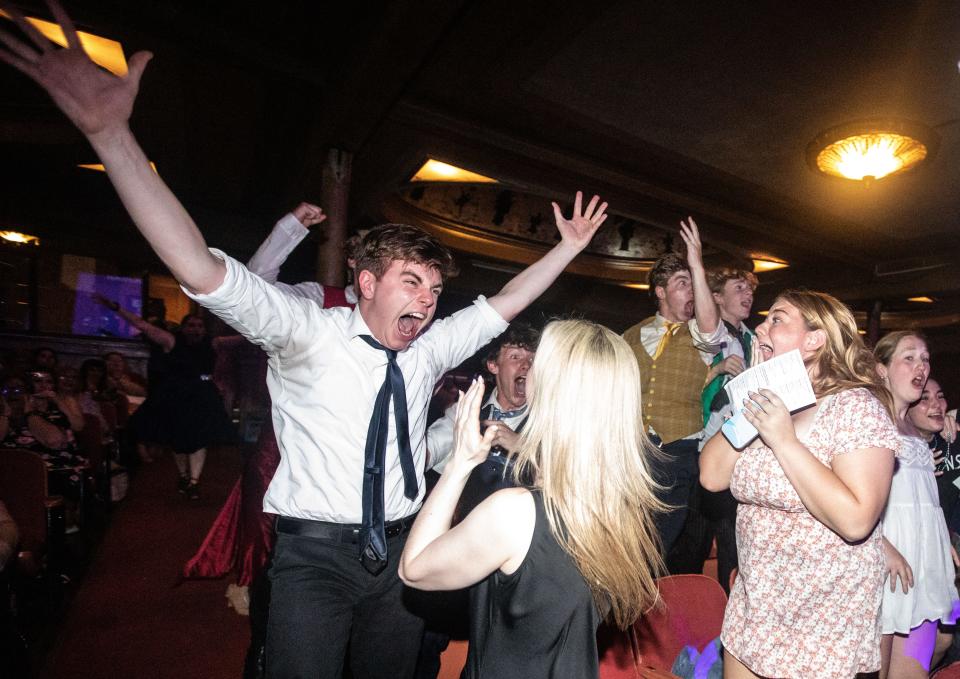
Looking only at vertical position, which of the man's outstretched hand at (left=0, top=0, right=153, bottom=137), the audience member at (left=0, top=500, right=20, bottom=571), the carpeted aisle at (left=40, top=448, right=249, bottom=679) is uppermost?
the man's outstretched hand at (left=0, top=0, right=153, bottom=137)

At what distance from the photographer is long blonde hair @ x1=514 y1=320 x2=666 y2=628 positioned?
123 cm

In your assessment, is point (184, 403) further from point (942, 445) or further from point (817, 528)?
point (942, 445)

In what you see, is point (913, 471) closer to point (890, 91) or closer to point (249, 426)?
point (890, 91)

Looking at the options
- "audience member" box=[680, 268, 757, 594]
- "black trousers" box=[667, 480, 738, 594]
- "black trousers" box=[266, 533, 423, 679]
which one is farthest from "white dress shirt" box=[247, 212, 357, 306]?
"black trousers" box=[667, 480, 738, 594]

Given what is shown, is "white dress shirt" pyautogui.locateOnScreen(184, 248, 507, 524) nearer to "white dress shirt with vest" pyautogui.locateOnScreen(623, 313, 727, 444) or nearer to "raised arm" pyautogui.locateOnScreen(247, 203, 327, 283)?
"raised arm" pyautogui.locateOnScreen(247, 203, 327, 283)

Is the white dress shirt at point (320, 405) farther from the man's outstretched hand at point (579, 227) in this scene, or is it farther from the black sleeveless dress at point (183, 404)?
the black sleeveless dress at point (183, 404)

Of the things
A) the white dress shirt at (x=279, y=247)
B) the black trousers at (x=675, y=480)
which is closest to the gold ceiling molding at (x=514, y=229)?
the white dress shirt at (x=279, y=247)

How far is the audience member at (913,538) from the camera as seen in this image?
2.22 m

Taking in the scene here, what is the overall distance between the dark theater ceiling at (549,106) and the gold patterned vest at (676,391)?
2139 mm

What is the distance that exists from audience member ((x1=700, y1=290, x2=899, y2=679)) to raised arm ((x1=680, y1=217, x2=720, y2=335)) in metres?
1.01

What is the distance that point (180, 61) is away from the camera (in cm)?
450

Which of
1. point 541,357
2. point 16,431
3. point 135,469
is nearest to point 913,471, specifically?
point 541,357

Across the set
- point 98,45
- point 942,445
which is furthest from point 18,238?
point 942,445

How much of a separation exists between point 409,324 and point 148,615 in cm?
259
